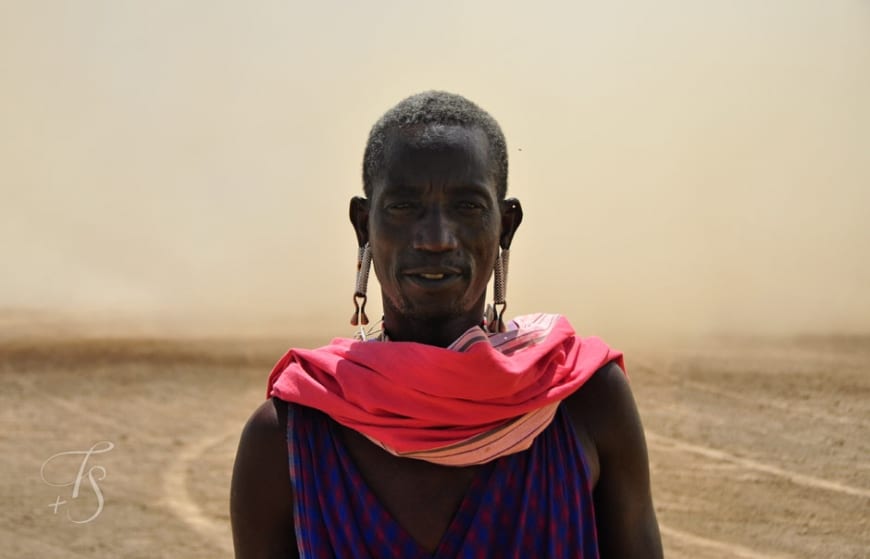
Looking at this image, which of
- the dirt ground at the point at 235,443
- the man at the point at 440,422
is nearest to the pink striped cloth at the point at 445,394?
the man at the point at 440,422

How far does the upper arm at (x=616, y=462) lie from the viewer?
153 cm

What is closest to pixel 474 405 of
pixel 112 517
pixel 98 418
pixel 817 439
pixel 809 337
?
pixel 112 517

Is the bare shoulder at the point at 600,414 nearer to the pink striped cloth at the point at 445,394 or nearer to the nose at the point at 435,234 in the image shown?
the pink striped cloth at the point at 445,394

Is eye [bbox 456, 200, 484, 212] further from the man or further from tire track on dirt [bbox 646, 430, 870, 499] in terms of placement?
tire track on dirt [bbox 646, 430, 870, 499]

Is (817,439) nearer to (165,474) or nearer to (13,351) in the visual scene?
(165,474)

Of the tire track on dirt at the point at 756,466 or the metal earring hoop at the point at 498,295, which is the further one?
the tire track on dirt at the point at 756,466

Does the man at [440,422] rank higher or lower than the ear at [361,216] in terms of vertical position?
lower

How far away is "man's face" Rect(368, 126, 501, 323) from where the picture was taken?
1.47m

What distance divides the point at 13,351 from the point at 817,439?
4.38 metres

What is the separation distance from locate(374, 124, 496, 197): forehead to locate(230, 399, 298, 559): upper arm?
0.45 m

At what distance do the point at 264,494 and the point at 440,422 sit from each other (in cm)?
31

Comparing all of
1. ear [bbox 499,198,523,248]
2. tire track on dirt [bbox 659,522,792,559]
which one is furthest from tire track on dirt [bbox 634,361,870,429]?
ear [bbox 499,198,523,248]

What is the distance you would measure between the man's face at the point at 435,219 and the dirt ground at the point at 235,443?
8.07ft

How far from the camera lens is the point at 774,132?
604 centimetres
